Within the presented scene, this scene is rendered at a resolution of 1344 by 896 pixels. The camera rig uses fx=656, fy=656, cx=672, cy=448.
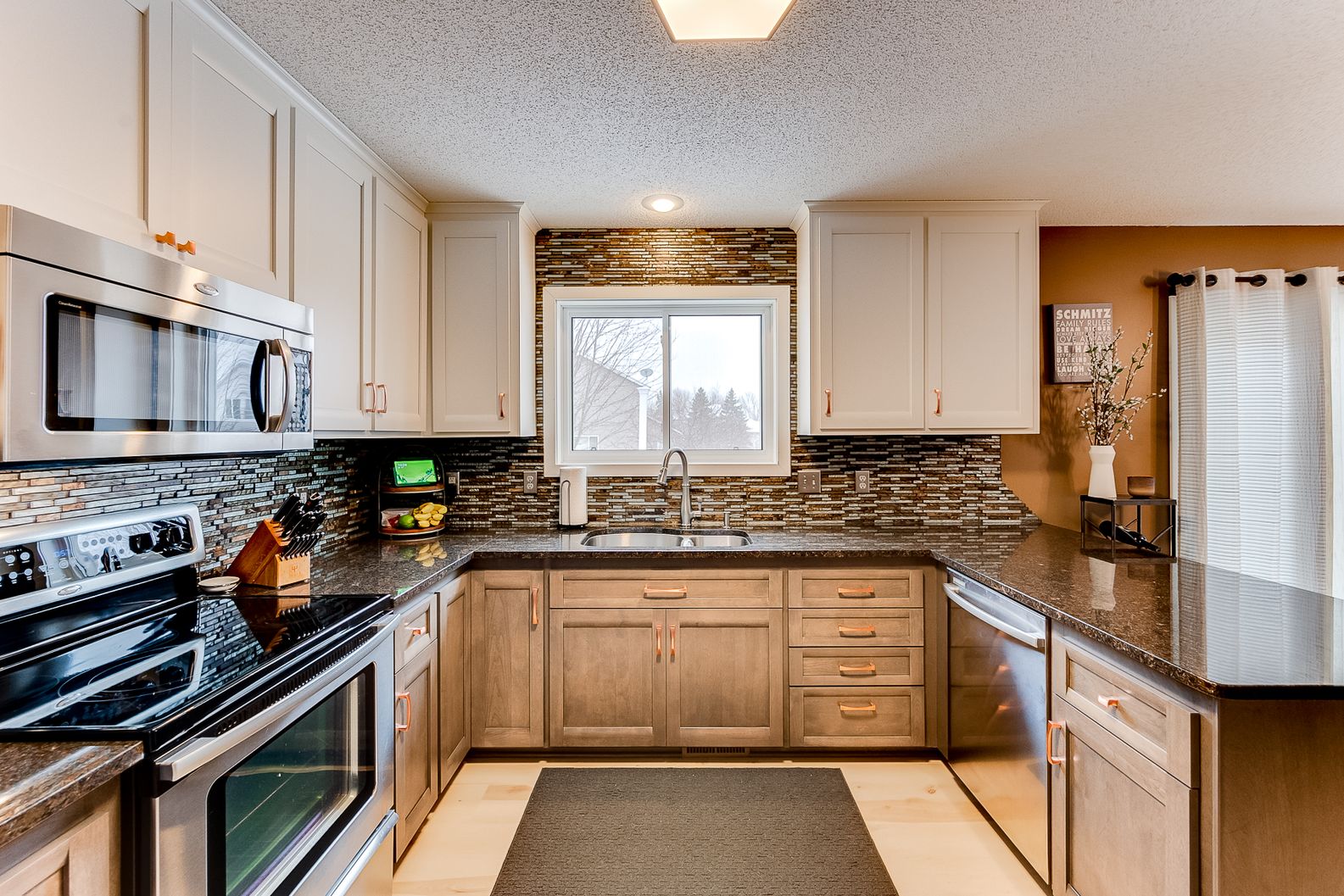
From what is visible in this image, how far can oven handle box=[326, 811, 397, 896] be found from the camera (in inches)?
54.7

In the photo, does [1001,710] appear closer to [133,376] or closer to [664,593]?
[664,593]

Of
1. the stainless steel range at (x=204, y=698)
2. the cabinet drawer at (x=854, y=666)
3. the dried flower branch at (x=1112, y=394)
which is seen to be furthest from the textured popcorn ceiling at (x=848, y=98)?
the cabinet drawer at (x=854, y=666)

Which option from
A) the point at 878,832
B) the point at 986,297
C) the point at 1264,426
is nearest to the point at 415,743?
the point at 878,832

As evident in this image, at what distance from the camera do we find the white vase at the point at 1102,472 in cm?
268

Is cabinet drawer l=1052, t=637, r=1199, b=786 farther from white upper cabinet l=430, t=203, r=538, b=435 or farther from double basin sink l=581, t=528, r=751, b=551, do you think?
white upper cabinet l=430, t=203, r=538, b=435

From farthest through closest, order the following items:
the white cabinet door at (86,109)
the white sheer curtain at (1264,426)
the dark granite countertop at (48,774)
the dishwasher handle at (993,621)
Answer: the white sheer curtain at (1264,426), the dishwasher handle at (993,621), the white cabinet door at (86,109), the dark granite countertop at (48,774)

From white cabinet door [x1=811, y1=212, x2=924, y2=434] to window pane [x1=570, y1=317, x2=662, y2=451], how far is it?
2.77 ft

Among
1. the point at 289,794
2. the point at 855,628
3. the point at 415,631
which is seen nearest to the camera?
the point at 289,794

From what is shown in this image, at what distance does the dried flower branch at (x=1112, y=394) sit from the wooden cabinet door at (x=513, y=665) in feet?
7.93

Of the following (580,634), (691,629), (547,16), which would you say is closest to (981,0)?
(547,16)

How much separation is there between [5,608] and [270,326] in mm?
732

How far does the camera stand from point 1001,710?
1980mm

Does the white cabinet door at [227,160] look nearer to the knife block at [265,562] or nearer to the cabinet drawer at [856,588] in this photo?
the knife block at [265,562]

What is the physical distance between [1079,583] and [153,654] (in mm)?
2233
